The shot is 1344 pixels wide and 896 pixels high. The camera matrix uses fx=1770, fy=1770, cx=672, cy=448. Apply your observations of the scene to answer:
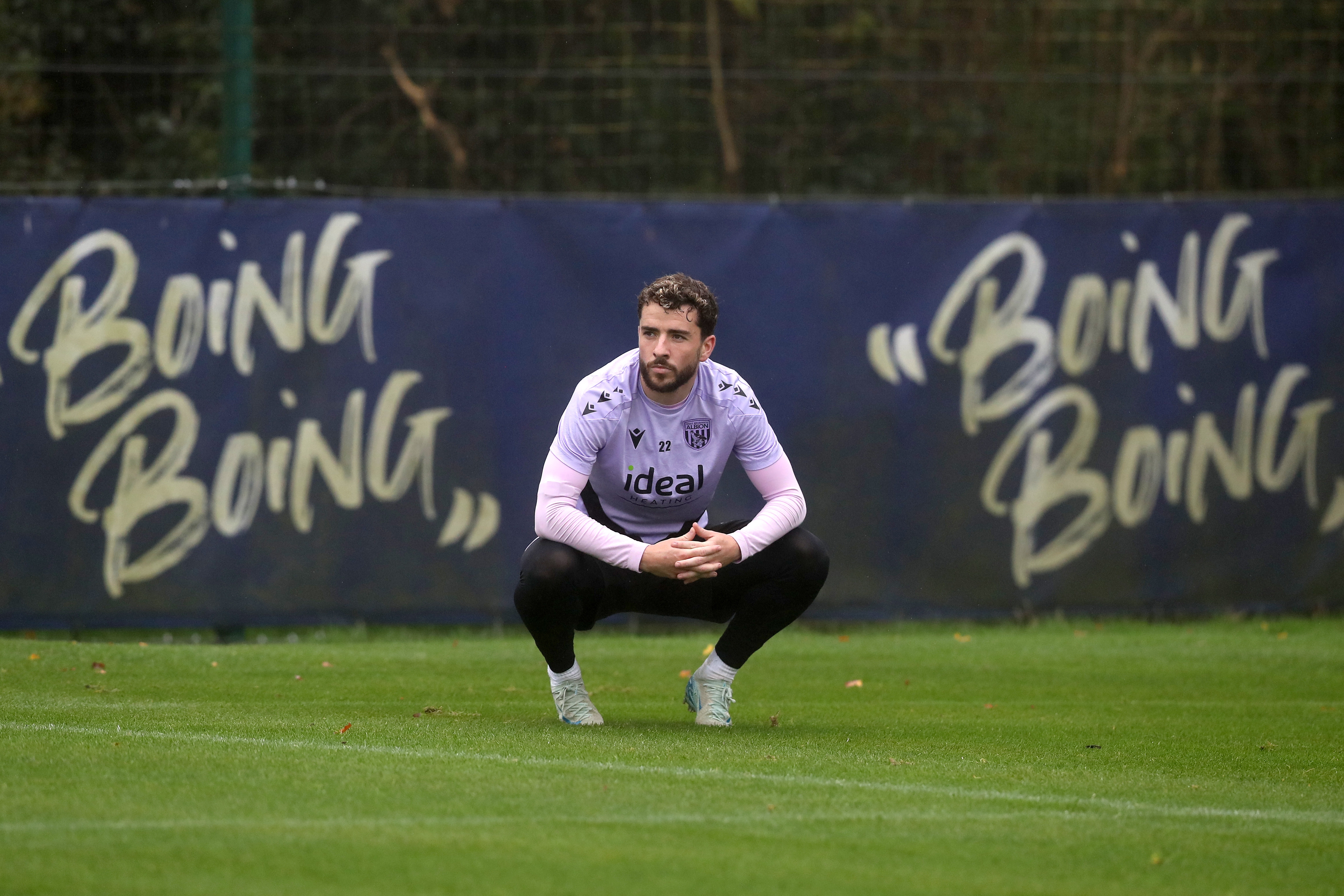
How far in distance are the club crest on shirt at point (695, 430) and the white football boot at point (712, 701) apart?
28.1 inches

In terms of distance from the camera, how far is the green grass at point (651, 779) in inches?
134

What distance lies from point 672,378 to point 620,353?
316 cm

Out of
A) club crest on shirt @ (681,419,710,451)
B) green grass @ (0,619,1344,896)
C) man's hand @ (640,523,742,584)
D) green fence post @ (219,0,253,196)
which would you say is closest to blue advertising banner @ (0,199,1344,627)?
green fence post @ (219,0,253,196)

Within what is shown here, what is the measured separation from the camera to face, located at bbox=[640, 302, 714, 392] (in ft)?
17.3

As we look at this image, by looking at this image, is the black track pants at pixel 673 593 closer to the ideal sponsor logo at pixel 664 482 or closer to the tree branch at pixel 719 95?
the ideal sponsor logo at pixel 664 482

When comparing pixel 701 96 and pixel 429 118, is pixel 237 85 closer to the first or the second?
pixel 429 118

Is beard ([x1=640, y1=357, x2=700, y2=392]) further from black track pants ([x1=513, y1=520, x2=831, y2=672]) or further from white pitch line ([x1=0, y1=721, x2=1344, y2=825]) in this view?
white pitch line ([x1=0, y1=721, x2=1344, y2=825])

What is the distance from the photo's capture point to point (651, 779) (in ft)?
14.1

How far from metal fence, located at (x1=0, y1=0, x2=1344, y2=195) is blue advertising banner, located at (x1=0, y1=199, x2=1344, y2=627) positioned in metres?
1.00

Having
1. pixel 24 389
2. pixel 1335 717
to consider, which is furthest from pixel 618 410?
pixel 24 389

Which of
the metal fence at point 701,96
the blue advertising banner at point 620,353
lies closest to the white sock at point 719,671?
the blue advertising banner at point 620,353

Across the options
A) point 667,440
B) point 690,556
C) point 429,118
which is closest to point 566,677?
point 690,556

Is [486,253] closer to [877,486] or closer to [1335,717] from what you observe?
[877,486]

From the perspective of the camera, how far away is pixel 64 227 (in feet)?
26.5
